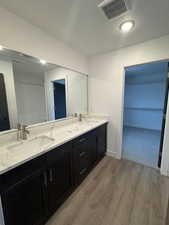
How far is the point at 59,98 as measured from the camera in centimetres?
215

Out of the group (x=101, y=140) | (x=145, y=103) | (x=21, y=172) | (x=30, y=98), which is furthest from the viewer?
(x=145, y=103)

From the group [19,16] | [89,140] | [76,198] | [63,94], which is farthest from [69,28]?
[76,198]

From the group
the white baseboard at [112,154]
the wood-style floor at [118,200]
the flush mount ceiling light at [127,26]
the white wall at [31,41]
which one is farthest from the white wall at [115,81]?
the white wall at [31,41]

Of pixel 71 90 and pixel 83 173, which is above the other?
pixel 71 90

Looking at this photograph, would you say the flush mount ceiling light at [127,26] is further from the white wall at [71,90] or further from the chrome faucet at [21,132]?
the chrome faucet at [21,132]

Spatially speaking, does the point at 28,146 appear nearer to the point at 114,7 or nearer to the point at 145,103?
the point at 114,7

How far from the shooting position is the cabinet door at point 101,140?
7.35ft

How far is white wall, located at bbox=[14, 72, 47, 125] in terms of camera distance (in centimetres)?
153

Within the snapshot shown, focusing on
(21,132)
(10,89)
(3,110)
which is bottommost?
(21,132)

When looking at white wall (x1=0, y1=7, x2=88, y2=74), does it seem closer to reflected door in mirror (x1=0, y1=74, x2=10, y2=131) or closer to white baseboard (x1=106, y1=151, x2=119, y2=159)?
reflected door in mirror (x1=0, y1=74, x2=10, y2=131)

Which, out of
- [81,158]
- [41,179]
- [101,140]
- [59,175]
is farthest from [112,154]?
[41,179]

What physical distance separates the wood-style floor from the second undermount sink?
0.88 meters

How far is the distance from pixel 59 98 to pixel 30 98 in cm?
59

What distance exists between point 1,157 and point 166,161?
251 centimetres
